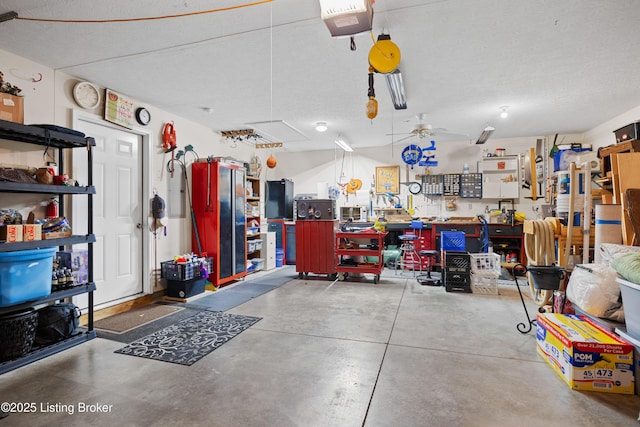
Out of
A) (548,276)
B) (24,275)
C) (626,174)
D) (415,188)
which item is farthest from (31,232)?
(415,188)

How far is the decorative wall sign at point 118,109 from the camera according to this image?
12.7 ft

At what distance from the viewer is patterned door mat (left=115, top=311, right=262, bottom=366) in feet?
8.96

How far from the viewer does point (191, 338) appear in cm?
308

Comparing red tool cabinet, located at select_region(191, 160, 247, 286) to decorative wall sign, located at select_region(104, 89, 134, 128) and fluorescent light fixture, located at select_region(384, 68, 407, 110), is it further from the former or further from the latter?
fluorescent light fixture, located at select_region(384, 68, 407, 110)

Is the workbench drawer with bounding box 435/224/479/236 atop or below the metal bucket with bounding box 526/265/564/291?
atop

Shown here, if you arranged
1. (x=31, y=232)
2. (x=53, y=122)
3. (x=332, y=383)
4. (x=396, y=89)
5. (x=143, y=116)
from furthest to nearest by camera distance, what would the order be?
(x=143, y=116)
(x=396, y=89)
(x=53, y=122)
(x=31, y=232)
(x=332, y=383)

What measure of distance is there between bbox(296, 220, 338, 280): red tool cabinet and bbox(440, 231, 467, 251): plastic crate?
6.34 ft

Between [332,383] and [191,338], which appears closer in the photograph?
[332,383]

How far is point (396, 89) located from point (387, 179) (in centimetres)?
389

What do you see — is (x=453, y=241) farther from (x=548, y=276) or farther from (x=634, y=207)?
(x=634, y=207)

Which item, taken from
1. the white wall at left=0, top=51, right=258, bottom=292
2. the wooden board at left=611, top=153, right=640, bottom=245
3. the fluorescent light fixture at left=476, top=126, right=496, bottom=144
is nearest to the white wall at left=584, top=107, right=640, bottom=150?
the fluorescent light fixture at left=476, top=126, right=496, bottom=144

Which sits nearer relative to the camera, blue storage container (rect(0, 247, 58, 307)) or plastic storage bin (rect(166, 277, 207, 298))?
blue storage container (rect(0, 247, 58, 307))

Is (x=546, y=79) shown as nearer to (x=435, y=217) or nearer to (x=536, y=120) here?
(x=536, y=120)

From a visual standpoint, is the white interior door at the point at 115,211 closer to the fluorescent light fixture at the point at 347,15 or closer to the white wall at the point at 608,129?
the fluorescent light fixture at the point at 347,15
